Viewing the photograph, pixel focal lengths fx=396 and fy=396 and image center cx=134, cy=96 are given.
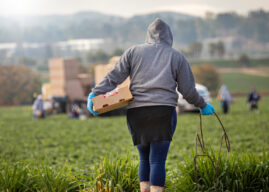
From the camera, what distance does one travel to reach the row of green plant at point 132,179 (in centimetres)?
400

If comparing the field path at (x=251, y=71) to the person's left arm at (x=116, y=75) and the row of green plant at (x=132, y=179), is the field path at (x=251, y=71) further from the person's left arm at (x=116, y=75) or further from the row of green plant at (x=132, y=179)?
the person's left arm at (x=116, y=75)

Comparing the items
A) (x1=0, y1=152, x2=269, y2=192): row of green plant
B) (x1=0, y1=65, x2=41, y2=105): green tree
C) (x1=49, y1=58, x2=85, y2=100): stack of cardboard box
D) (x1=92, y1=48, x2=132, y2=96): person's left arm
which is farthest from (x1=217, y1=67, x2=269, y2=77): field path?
(x1=92, y1=48, x2=132, y2=96): person's left arm

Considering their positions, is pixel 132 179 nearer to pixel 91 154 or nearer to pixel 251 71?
pixel 91 154

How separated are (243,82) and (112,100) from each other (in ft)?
229

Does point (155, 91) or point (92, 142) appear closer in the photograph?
point (155, 91)

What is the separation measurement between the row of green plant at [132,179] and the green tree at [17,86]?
35.6m

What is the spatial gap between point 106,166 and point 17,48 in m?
123

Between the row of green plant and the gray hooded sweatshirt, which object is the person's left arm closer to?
the gray hooded sweatshirt

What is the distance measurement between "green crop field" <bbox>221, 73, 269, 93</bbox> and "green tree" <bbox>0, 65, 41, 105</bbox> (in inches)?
1375

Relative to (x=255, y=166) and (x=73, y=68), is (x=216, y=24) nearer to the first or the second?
(x=73, y=68)

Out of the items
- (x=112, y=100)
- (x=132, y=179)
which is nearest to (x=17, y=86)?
(x=132, y=179)

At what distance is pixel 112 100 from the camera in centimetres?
355

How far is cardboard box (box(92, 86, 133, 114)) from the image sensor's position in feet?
11.5

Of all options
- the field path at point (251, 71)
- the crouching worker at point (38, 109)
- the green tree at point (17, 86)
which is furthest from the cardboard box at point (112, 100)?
the field path at point (251, 71)
